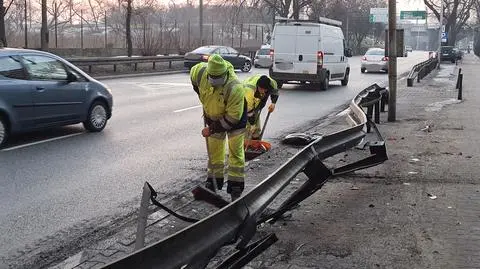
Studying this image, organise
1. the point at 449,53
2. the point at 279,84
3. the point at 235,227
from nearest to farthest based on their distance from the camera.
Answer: the point at 235,227, the point at 279,84, the point at 449,53

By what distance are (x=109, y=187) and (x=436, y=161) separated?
4.75 m

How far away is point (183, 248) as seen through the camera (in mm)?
3221

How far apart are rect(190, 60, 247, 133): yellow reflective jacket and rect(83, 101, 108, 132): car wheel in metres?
5.19

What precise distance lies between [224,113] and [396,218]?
2.04 m

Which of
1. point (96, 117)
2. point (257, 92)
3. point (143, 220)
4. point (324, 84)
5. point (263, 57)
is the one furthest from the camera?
point (263, 57)

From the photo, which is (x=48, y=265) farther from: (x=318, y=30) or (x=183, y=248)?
(x=318, y=30)

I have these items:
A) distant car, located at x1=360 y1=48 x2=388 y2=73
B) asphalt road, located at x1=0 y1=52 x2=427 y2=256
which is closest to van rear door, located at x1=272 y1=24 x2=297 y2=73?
asphalt road, located at x1=0 y1=52 x2=427 y2=256

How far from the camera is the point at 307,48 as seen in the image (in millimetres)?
20375

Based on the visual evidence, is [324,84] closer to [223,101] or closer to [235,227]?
[223,101]

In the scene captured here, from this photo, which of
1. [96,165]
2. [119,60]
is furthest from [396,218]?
[119,60]

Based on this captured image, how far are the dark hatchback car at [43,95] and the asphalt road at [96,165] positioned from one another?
0.33 meters

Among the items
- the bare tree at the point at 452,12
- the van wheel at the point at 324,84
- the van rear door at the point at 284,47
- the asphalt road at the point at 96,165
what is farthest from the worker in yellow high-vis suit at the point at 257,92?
the bare tree at the point at 452,12

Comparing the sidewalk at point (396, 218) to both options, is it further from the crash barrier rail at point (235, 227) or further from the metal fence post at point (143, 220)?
the metal fence post at point (143, 220)

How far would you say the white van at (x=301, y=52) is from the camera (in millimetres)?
20375
